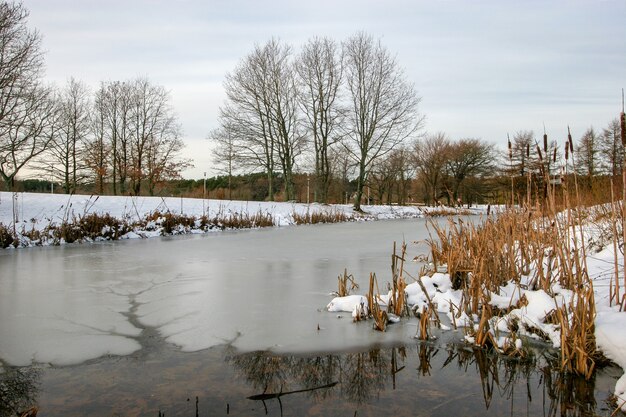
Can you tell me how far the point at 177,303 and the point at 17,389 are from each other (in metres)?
1.91

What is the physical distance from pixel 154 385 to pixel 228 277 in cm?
322

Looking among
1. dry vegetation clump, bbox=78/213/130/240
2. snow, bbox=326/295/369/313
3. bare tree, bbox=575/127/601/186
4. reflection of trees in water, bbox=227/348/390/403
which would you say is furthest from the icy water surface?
dry vegetation clump, bbox=78/213/130/240

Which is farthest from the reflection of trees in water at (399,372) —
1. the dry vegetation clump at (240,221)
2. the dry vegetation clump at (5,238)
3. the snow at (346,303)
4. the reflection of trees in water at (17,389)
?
the dry vegetation clump at (240,221)

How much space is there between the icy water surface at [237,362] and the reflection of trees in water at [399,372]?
0.01m

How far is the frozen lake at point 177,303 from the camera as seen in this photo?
2906 millimetres

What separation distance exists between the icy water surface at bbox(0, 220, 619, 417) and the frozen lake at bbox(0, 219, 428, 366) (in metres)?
0.02

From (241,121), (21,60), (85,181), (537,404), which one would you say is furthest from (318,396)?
(85,181)

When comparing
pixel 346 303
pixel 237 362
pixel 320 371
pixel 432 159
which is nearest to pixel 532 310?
pixel 346 303

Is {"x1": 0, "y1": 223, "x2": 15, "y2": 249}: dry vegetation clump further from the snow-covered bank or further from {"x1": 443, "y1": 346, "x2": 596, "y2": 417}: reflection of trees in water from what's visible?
{"x1": 443, "y1": 346, "x2": 596, "y2": 417}: reflection of trees in water

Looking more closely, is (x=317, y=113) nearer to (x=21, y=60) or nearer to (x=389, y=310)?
(x=21, y=60)

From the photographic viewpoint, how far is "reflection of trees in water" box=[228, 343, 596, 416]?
2.13 meters

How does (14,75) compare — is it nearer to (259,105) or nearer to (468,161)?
(259,105)

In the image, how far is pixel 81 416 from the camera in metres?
1.86

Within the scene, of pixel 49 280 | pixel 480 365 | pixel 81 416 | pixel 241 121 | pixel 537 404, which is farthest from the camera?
pixel 241 121
